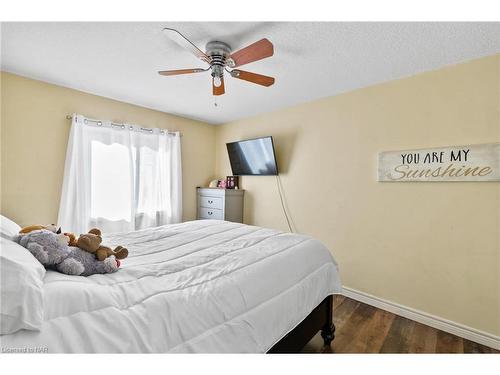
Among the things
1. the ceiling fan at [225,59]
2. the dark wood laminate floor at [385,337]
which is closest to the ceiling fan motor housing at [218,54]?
the ceiling fan at [225,59]

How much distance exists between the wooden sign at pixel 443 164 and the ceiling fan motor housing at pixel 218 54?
181cm

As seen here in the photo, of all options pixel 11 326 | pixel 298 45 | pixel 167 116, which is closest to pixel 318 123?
pixel 298 45

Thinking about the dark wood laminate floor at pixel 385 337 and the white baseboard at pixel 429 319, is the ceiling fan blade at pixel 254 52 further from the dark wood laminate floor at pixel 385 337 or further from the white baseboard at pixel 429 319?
the white baseboard at pixel 429 319

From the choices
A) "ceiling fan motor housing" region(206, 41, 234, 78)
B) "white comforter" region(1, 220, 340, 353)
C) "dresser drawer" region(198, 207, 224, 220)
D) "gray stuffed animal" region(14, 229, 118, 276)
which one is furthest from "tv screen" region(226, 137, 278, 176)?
"gray stuffed animal" region(14, 229, 118, 276)

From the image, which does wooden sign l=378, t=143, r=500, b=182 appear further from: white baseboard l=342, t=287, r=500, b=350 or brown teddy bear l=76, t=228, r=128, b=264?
brown teddy bear l=76, t=228, r=128, b=264

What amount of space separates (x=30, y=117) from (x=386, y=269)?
13.3 feet

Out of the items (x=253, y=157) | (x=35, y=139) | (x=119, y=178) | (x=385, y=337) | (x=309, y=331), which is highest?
(x=35, y=139)

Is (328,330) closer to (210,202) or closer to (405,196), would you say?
(405,196)

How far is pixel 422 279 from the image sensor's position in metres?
2.22

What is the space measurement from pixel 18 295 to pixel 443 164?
2845 mm

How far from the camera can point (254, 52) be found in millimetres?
1571

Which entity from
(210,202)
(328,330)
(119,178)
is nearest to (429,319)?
(328,330)

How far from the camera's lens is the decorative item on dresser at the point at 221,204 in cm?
362

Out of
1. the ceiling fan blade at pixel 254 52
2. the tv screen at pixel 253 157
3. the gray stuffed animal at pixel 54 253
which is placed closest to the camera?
the gray stuffed animal at pixel 54 253
